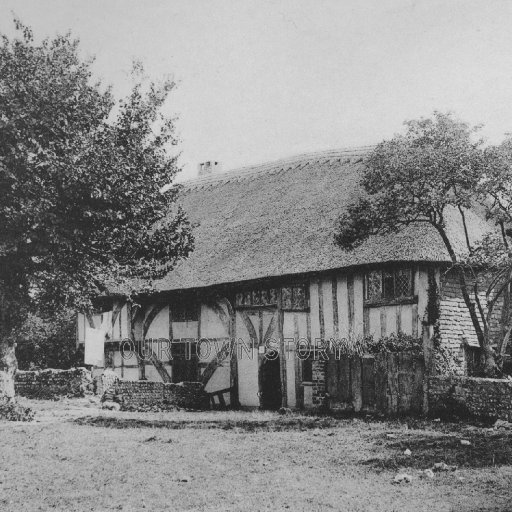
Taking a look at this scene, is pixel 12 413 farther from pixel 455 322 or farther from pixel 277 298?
pixel 455 322

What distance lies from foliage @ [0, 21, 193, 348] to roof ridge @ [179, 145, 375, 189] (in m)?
5.41

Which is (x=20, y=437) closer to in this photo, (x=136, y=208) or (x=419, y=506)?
(x=136, y=208)

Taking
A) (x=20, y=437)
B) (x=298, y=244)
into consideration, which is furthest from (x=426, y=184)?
(x=20, y=437)

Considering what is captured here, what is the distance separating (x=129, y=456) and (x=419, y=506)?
4.46 m

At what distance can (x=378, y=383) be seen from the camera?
13852 mm

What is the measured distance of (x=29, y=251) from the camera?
13312 millimetres

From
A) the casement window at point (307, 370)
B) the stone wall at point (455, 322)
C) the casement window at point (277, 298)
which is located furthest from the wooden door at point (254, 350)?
the stone wall at point (455, 322)

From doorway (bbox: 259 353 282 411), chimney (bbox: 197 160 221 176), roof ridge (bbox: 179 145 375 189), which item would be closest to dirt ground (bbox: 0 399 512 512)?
doorway (bbox: 259 353 282 411)

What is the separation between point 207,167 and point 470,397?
18.9 m

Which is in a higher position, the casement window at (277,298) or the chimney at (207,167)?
the chimney at (207,167)

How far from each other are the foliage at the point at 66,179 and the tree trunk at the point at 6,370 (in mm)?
335

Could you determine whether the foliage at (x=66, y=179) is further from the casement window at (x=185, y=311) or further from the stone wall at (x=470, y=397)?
the stone wall at (x=470, y=397)

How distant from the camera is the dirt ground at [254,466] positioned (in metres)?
6.83

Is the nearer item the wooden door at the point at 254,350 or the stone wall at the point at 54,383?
the wooden door at the point at 254,350
